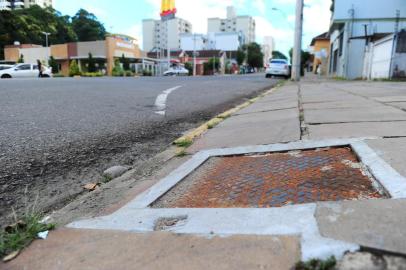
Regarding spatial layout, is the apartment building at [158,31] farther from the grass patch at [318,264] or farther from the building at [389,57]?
the grass patch at [318,264]

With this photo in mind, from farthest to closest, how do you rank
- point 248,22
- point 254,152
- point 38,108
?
point 248,22, point 38,108, point 254,152

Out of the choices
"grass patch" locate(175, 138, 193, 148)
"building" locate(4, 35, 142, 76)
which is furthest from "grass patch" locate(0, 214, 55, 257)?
"building" locate(4, 35, 142, 76)

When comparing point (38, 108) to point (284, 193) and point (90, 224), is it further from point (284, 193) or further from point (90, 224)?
point (284, 193)

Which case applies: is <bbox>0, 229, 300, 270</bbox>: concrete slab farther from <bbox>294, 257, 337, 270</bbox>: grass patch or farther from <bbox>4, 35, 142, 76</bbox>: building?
<bbox>4, 35, 142, 76</bbox>: building

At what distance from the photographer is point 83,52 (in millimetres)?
52375

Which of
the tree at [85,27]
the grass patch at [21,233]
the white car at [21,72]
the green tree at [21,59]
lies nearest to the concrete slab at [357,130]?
the grass patch at [21,233]

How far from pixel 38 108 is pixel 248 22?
149760 mm

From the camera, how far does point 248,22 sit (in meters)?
148

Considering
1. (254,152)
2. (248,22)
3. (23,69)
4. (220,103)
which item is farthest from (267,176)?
(248,22)

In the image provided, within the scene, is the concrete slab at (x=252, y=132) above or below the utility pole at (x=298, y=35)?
below

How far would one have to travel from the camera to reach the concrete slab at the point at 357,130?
326 cm

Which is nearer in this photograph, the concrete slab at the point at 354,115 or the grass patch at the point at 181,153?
the grass patch at the point at 181,153

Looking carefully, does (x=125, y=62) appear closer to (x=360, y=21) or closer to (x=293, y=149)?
(x=360, y=21)

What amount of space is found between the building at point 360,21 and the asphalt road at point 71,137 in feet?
65.3
